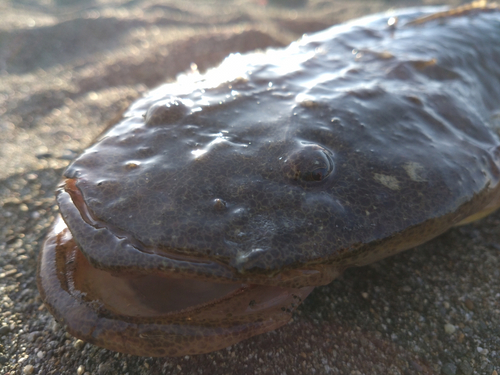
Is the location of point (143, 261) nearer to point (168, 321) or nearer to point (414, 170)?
point (168, 321)

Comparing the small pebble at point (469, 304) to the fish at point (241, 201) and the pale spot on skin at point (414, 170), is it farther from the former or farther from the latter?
the pale spot on skin at point (414, 170)

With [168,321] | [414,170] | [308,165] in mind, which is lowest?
[168,321]

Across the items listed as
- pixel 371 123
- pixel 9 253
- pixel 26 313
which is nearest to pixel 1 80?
pixel 9 253

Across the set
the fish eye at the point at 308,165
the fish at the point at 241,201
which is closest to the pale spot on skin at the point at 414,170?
the fish at the point at 241,201

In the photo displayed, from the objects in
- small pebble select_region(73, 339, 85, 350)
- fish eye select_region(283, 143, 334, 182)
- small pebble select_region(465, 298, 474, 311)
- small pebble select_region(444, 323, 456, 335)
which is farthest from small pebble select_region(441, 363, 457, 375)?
small pebble select_region(73, 339, 85, 350)

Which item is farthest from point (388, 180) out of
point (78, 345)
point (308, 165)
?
point (78, 345)

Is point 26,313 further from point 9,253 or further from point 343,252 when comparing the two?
point 343,252

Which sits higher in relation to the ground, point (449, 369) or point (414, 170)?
point (414, 170)
